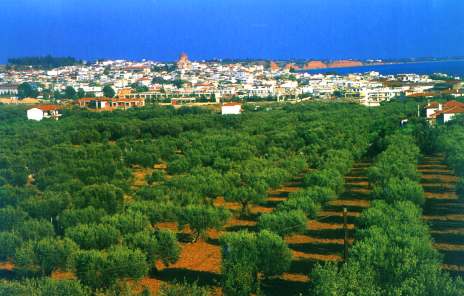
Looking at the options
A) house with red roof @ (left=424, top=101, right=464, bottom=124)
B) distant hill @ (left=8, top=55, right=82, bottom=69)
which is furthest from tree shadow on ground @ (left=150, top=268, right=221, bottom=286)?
distant hill @ (left=8, top=55, right=82, bottom=69)

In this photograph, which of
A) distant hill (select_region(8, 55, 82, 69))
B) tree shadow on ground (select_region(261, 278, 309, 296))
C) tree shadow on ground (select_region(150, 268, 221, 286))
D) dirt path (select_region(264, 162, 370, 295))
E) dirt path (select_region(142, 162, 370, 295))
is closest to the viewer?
tree shadow on ground (select_region(261, 278, 309, 296))

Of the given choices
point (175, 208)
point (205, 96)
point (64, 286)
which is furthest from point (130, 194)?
point (205, 96)

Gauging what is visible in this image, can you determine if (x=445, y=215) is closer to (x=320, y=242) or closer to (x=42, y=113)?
(x=320, y=242)

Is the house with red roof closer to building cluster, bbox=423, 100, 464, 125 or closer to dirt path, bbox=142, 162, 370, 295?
building cluster, bbox=423, 100, 464, 125

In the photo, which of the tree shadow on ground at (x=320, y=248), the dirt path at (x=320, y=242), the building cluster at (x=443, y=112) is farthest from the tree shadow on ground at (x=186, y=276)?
the building cluster at (x=443, y=112)

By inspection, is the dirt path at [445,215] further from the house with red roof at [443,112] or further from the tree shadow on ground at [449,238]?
the house with red roof at [443,112]

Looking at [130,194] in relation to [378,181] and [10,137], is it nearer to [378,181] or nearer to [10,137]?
[378,181]

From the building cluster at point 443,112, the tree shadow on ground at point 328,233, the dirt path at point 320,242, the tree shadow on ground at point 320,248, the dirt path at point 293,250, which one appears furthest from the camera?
the building cluster at point 443,112

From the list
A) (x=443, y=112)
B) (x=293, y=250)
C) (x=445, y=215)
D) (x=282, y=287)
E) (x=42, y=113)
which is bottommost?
(x=282, y=287)

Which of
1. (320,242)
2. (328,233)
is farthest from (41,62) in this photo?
(320,242)
